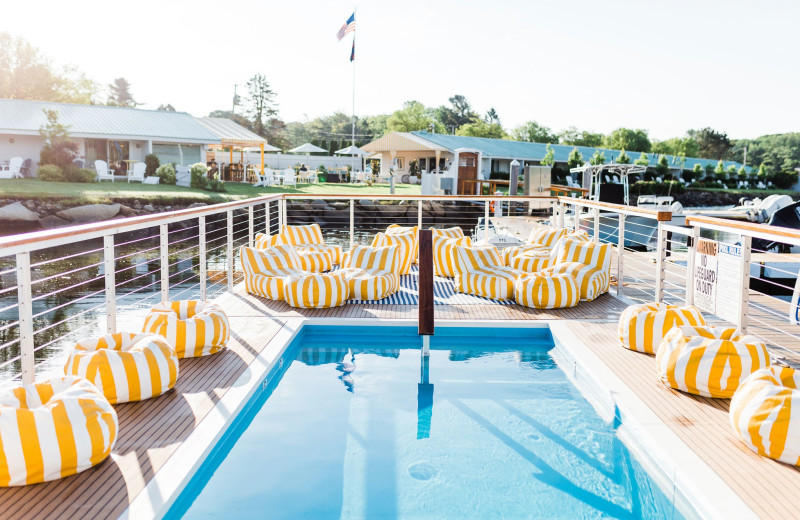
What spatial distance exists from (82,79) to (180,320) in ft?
163

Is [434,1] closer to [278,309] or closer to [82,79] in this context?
[278,309]

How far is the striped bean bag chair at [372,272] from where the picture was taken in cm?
631

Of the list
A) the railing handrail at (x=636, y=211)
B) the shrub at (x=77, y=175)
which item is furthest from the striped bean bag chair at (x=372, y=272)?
the shrub at (x=77, y=175)

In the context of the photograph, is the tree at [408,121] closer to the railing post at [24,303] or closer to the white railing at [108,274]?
the white railing at [108,274]

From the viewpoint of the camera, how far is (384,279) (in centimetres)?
639

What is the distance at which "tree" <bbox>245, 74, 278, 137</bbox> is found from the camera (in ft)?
200

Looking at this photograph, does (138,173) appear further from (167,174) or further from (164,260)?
(164,260)

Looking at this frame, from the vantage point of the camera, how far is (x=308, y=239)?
8188mm

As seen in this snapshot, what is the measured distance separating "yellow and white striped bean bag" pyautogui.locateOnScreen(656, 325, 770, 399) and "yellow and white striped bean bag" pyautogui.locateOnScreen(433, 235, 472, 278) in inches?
148

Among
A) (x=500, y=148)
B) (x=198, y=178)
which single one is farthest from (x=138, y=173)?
(x=500, y=148)

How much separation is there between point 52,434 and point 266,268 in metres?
3.98

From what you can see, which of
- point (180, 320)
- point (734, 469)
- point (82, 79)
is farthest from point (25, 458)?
point (82, 79)

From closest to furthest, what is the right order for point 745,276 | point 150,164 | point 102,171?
point 745,276, point 102,171, point 150,164

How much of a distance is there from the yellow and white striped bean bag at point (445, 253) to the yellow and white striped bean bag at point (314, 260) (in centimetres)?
129
